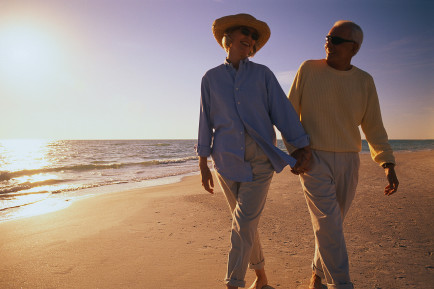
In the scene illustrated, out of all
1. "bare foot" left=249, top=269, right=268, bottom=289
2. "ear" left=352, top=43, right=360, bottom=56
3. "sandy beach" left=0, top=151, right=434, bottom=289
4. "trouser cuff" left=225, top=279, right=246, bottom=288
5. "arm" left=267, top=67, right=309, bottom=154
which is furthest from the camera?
"sandy beach" left=0, top=151, right=434, bottom=289

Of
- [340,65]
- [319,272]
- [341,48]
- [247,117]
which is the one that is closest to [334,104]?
[340,65]

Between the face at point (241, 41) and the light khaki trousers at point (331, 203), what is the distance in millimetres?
939

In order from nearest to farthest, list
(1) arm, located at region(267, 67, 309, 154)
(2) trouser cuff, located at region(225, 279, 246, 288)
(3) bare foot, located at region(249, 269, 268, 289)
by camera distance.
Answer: (2) trouser cuff, located at region(225, 279, 246, 288) → (1) arm, located at region(267, 67, 309, 154) → (3) bare foot, located at region(249, 269, 268, 289)

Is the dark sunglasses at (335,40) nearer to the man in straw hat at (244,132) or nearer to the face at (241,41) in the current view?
the man in straw hat at (244,132)

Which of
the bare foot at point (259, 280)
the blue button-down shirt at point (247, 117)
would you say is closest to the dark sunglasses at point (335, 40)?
the blue button-down shirt at point (247, 117)

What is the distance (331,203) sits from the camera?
6.92 ft

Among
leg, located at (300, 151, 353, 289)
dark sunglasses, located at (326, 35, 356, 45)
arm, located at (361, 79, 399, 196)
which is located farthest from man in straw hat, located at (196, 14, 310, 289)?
arm, located at (361, 79, 399, 196)

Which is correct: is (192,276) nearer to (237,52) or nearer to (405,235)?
(237,52)

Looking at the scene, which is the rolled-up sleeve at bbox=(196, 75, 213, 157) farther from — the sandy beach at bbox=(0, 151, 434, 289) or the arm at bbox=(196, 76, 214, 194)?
the sandy beach at bbox=(0, 151, 434, 289)

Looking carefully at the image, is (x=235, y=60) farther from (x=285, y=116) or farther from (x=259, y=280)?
(x=259, y=280)

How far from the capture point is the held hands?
214 cm

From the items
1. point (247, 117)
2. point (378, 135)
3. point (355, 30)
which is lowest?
point (378, 135)

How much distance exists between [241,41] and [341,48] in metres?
0.77

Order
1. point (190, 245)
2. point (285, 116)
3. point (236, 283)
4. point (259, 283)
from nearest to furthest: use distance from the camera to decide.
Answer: point (236, 283) < point (285, 116) < point (259, 283) < point (190, 245)
